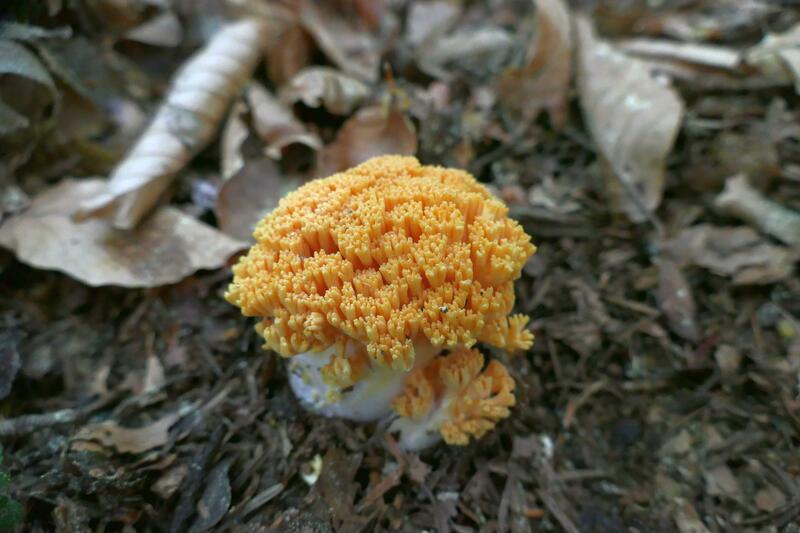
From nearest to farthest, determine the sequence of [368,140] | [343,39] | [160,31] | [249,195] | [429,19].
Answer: [249,195] → [368,140] → [160,31] → [343,39] → [429,19]

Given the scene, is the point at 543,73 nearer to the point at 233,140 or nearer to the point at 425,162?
the point at 425,162

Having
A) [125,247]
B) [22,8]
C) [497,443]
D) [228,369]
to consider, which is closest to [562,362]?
[497,443]

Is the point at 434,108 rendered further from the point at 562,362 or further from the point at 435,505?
the point at 435,505

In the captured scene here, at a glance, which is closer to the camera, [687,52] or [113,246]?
[113,246]

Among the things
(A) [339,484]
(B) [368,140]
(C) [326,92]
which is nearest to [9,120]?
(C) [326,92]

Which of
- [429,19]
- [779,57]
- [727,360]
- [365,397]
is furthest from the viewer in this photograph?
[429,19]

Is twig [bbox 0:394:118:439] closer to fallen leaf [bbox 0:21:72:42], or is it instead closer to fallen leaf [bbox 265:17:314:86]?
fallen leaf [bbox 0:21:72:42]

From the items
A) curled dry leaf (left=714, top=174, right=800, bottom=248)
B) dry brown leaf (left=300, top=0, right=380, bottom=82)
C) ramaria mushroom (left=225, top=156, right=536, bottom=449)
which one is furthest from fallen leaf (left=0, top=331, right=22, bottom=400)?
curled dry leaf (left=714, top=174, right=800, bottom=248)
